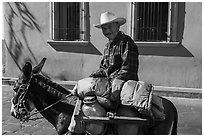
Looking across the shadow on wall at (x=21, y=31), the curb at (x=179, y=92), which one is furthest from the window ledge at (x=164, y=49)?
the shadow on wall at (x=21, y=31)

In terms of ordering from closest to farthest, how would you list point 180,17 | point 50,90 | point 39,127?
point 50,90
point 39,127
point 180,17

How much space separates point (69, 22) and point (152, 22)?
272 centimetres

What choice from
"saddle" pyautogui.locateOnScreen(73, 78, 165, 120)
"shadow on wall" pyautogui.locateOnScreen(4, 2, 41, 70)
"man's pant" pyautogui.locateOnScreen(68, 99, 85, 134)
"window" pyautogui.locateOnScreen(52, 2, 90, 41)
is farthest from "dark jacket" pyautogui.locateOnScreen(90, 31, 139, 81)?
"shadow on wall" pyautogui.locateOnScreen(4, 2, 41, 70)

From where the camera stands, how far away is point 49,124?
18.2 ft

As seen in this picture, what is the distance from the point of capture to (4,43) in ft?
31.4

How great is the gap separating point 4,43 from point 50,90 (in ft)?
22.7

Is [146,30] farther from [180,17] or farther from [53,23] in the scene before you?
[53,23]

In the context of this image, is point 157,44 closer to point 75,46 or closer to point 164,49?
point 164,49

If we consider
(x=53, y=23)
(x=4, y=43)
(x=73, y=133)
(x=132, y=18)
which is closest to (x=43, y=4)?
(x=53, y=23)

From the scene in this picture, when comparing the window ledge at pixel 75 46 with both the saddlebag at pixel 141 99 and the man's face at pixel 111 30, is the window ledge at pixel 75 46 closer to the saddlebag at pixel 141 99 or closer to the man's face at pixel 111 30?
the man's face at pixel 111 30

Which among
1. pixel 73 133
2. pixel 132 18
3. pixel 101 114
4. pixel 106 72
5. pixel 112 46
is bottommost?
pixel 73 133

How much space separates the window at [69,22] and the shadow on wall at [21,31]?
2.29 ft

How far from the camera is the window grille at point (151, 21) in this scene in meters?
7.81

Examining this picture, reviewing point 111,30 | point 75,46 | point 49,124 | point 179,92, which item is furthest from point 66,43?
point 111,30
